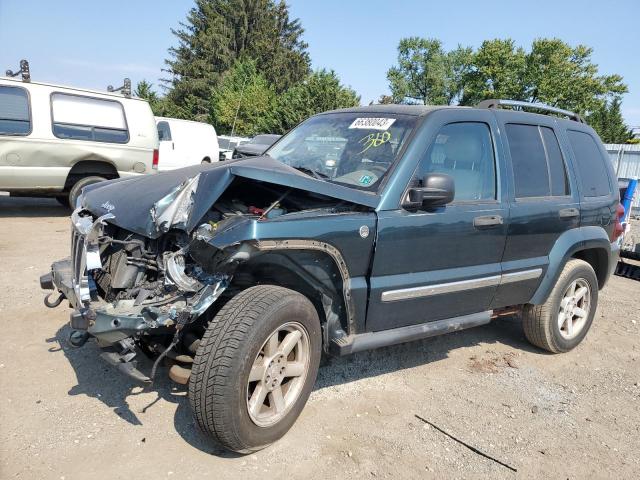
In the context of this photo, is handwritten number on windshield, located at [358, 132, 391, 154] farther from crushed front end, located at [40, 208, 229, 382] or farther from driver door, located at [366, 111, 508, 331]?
crushed front end, located at [40, 208, 229, 382]

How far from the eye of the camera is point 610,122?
48.2 meters

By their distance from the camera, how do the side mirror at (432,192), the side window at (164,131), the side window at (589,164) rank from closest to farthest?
the side mirror at (432,192)
the side window at (589,164)
the side window at (164,131)

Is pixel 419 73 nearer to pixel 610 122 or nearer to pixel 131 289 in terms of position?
pixel 610 122

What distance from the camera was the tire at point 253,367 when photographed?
2531mm

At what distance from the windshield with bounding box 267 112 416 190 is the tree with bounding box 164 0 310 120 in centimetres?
4715

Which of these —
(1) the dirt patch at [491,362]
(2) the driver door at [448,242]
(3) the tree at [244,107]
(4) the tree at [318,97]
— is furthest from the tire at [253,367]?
(3) the tree at [244,107]

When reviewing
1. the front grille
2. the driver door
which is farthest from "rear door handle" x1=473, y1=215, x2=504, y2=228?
the front grille

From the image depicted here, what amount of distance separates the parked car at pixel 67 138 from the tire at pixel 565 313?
582 centimetres

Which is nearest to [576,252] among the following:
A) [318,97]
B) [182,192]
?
[182,192]

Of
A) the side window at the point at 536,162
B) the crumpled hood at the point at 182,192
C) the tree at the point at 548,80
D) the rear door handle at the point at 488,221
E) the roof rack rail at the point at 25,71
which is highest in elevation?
the tree at the point at 548,80

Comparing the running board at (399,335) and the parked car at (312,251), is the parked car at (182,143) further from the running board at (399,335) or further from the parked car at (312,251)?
the running board at (399,335)

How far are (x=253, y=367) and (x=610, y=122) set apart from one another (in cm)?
5468

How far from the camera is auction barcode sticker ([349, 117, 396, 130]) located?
11.8 feet

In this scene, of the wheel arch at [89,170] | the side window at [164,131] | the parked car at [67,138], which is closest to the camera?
the parked car at [67,138]
